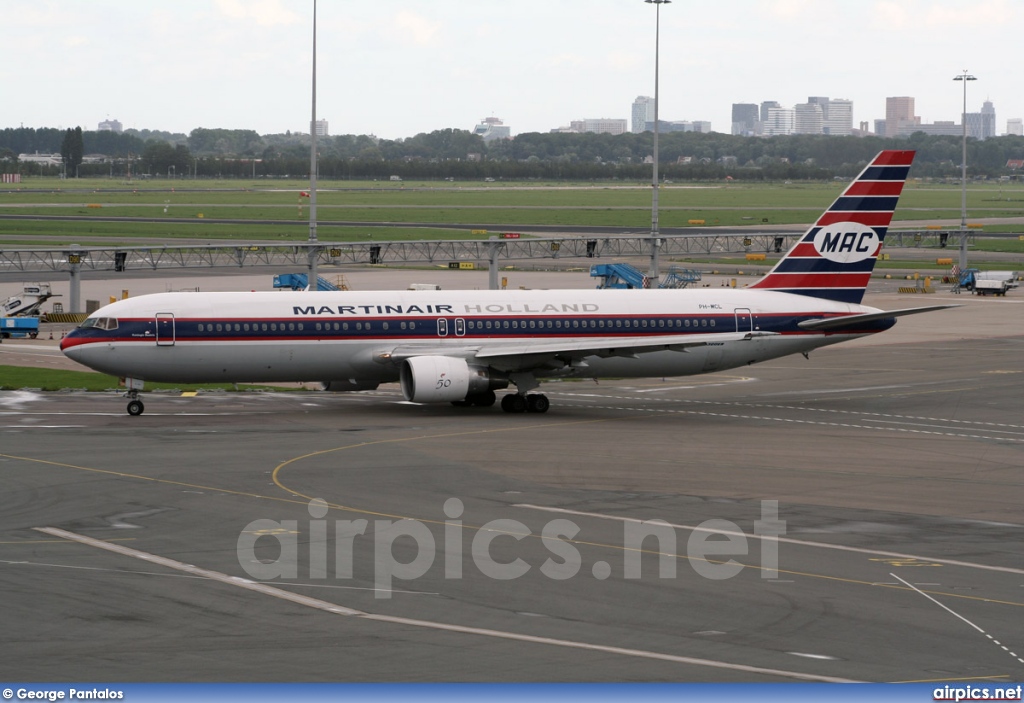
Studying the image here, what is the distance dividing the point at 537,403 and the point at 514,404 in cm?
87

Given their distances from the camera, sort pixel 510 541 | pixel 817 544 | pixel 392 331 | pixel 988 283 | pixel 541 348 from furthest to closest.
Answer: pixel 988 283 → pixel 392 331 → pixel 541 348 → pixel 510 541 → pixel 817 544

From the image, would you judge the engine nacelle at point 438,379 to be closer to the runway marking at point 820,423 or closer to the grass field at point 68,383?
the runway marking at point 820,423

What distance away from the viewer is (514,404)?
50.1m

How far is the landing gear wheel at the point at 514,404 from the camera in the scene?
1970 inches

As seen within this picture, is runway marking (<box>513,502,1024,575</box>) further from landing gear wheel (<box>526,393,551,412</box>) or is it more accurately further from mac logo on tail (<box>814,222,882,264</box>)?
mac logo on tail (<box>814,222,882,264</box>)

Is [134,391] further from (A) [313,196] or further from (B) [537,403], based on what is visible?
(A) [313,196]

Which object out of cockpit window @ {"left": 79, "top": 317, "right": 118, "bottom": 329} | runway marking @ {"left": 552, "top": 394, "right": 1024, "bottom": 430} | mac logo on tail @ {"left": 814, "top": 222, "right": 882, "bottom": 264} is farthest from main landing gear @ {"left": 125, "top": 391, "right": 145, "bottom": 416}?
mac logo on tail @ {"left": 814, "top": 222, "right": 882, "bottom": 264}

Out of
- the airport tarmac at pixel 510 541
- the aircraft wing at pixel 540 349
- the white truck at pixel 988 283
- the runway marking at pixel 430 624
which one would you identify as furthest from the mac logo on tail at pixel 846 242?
the white truck at pixel 988 283

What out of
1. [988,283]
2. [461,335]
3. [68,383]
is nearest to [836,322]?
[461,335]

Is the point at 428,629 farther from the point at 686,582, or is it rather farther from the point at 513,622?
the point at 686,582

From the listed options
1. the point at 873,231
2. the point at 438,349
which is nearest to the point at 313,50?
the point at 438,349

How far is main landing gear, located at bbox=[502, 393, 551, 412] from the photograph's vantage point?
50.1 metres

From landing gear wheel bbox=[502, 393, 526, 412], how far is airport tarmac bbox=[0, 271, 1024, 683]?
0.79 metres

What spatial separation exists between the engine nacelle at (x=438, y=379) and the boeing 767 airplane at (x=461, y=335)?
0.05m
